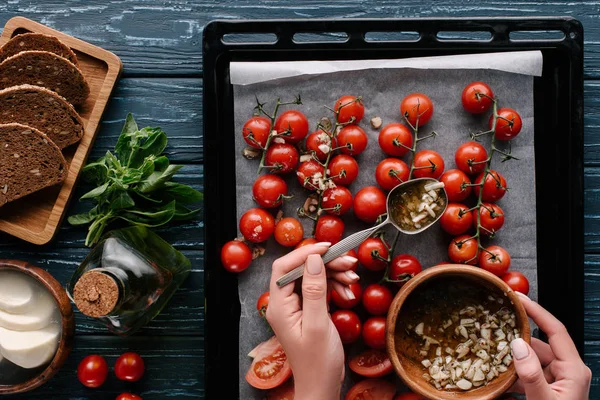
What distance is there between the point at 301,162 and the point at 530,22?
607 millimetres

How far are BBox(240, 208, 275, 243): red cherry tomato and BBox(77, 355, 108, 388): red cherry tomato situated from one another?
49cm

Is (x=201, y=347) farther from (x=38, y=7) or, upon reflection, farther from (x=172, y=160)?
(x=38, y=7)

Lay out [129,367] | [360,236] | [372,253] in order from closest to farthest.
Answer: [360,236] → [372,253] → [129,367]

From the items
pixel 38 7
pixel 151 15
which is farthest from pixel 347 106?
pixel 38 7

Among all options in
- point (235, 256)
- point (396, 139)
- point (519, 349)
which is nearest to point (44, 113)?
point (235, 256)

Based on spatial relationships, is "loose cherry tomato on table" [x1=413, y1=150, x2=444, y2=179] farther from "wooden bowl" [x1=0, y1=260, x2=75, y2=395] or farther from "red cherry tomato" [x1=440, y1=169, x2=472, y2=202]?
"wooden bowl" [x1=0, y1=260, x2=75, y2=395]

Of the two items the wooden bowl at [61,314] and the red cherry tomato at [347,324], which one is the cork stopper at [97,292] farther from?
the red cherry tomato at [347,324]

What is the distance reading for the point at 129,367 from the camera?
1.43 meters

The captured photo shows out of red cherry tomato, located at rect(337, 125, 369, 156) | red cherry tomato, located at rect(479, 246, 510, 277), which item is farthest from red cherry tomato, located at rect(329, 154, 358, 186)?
red cherry tomato, located at rect(479, 246, 510, 277)

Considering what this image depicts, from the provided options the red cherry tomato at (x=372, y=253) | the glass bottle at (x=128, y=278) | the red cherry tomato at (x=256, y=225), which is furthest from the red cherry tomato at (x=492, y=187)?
the glass bottle at (x=128, y=278)

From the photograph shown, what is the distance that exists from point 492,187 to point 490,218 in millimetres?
69

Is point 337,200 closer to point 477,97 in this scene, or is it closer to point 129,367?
point 477,97

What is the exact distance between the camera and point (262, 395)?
1.38m

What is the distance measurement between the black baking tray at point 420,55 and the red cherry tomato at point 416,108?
0.12m
